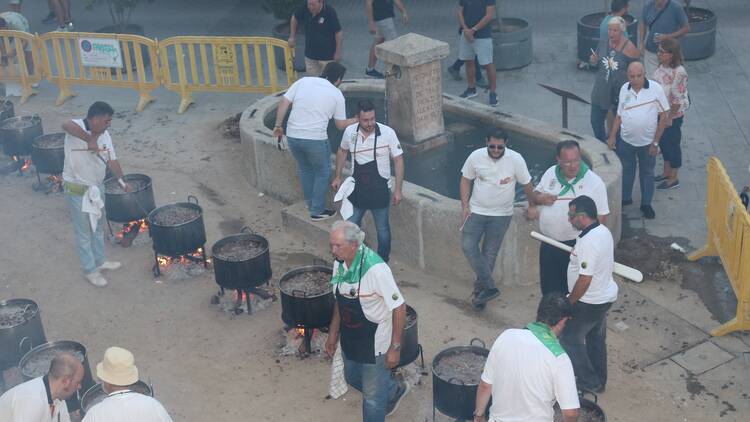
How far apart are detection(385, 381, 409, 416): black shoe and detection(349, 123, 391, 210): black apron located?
6.49ft

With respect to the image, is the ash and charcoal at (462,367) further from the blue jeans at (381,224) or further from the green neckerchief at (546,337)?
the blue jeans at (381,224)

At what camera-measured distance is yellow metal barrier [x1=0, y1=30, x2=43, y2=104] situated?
15484mm

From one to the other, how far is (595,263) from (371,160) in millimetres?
2758

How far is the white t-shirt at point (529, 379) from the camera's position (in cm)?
594

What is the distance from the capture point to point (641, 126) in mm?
10336

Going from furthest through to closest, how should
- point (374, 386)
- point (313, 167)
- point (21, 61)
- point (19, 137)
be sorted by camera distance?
1. point (21, 61)
2. point (19, 137)
3. point (313, 167)
4. point (374, 386)

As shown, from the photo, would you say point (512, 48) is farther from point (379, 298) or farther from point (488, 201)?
point (379, 298)

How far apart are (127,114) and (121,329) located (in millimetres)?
6335

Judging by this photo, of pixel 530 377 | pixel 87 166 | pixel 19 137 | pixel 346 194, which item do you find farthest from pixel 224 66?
pixel 530 377

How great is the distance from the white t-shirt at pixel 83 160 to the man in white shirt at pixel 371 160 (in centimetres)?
240

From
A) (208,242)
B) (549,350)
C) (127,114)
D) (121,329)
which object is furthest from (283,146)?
(549,350)

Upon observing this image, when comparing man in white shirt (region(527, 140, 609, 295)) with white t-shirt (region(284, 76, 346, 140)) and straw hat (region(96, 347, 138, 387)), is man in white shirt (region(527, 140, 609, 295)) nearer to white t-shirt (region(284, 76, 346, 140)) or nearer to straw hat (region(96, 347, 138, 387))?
white t-shirt (region(284, 76, 346, 140))

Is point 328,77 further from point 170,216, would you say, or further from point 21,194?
point 21,194

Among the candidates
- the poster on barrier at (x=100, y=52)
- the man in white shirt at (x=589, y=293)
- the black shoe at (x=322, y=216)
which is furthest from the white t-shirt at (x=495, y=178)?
the poster on barrier at (x=100, y=52)
